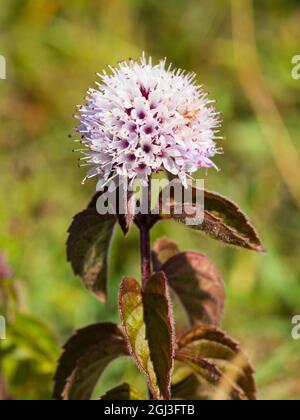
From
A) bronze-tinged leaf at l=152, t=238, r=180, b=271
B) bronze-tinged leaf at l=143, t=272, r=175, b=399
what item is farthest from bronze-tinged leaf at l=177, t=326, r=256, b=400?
bronze-tinged leaf at l=152, t=238, r=180, b=271

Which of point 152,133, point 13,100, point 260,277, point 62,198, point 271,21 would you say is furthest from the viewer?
point 271,21

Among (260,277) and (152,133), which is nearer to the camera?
(152,133)

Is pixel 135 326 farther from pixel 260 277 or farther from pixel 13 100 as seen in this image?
pixel 13 100

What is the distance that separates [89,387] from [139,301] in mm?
220

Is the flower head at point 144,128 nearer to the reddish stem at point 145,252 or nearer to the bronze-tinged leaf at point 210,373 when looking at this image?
the reddish stem at point 145,252

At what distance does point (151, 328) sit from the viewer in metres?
1.36

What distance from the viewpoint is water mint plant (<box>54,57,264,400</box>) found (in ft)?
4.28

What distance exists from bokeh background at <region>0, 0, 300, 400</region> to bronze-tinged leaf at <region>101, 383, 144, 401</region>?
429mm

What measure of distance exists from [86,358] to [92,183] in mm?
1757

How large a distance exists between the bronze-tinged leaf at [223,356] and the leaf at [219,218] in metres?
0.21

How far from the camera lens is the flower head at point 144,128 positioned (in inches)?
51.1

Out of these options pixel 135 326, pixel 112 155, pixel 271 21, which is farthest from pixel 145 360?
pixel 271 21

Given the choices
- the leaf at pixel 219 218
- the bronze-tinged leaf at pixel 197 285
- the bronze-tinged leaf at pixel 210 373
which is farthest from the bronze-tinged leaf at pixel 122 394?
the leaf at pixel 219 218

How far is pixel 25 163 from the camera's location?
274 centimetres
